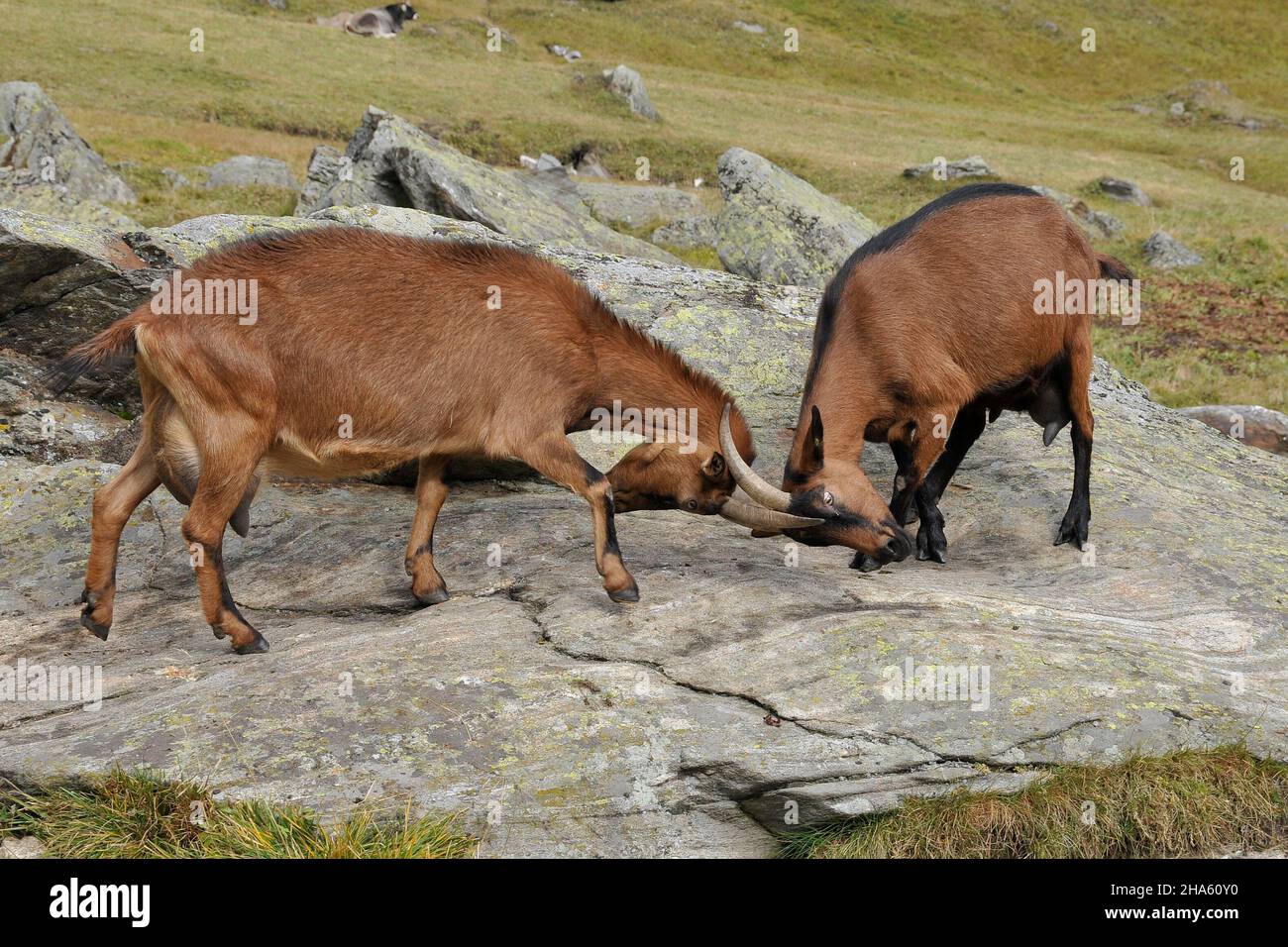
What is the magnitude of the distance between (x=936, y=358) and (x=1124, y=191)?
3811cm

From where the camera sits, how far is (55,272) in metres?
9.64

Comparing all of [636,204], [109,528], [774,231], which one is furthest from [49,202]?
[636,204]

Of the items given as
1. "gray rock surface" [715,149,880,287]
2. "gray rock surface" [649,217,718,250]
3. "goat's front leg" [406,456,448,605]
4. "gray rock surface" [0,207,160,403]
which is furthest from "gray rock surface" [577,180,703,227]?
"goat's front leg" [406,456,448,605]

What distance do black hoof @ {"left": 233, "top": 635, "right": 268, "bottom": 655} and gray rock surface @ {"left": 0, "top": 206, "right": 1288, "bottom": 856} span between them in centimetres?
9

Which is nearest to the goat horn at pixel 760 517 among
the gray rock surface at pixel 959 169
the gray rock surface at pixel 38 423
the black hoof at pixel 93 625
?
the black hoof at pixel 93 625

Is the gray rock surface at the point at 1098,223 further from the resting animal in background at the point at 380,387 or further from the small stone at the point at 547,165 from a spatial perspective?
the resting animal in background at the point at 380,387

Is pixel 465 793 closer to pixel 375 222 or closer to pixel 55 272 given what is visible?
pixel 55 272

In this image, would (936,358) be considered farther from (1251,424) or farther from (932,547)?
(1251,424)

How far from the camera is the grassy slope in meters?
27.1

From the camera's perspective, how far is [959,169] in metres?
45.1

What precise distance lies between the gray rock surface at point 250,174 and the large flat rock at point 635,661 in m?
21.5

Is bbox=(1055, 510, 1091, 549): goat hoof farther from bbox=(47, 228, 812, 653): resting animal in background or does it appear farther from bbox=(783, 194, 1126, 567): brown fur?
bbox=(47, 228, 812, 653): resting animal in background

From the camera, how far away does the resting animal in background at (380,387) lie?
6.87 metres
